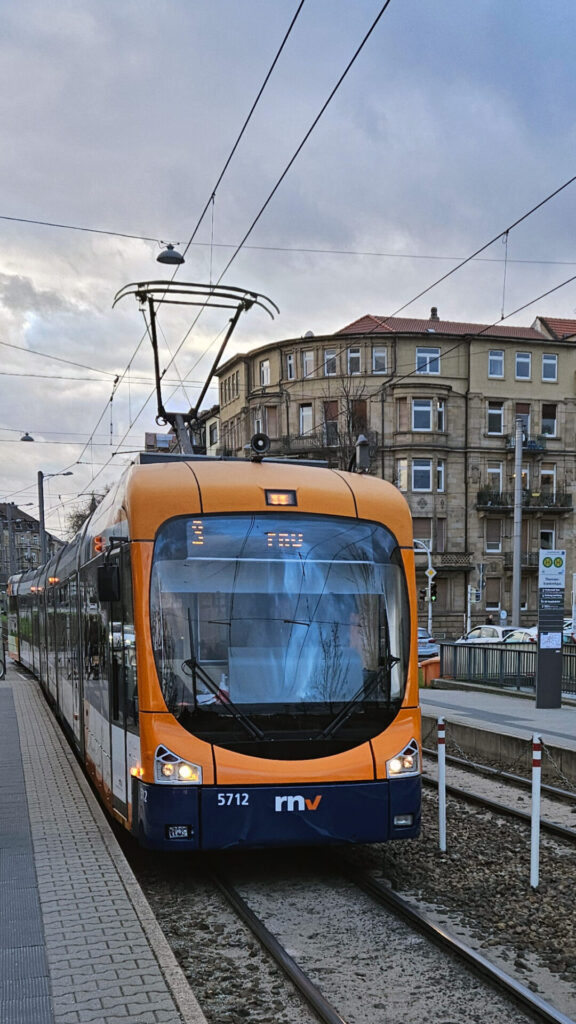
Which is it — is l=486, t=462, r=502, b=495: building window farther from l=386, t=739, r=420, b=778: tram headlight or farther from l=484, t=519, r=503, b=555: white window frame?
l=386, t=739, r=420, b=778: tram headlight

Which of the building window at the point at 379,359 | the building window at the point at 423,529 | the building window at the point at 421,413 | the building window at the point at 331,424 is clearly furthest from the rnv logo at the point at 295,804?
the building window at the point at 379,359

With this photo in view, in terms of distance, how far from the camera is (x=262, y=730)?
7.02 metres

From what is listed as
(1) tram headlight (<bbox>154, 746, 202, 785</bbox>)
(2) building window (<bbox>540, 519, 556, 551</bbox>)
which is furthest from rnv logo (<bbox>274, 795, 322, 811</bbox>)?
(2) building window (<bbox>540, 519, 556, 551</bbox>)

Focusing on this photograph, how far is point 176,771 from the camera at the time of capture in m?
6.89

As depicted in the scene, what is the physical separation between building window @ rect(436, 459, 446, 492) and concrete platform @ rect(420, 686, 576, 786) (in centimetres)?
3468

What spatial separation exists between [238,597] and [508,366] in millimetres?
52184

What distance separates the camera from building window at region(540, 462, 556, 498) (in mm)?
58188

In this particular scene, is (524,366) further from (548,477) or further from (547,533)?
(547,533)

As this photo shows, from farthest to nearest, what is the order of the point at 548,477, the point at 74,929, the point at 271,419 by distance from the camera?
1. the point at 271,419
2. the point at 548,477
3. the point at 74,929

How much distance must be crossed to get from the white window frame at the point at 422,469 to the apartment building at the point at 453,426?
62 millimetres

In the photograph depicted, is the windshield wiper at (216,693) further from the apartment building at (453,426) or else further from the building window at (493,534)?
the building window at (493,534)

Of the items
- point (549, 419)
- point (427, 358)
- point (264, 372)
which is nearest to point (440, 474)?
point (427, 358)

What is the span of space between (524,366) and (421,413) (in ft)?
23.5

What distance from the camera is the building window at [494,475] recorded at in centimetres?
5688
